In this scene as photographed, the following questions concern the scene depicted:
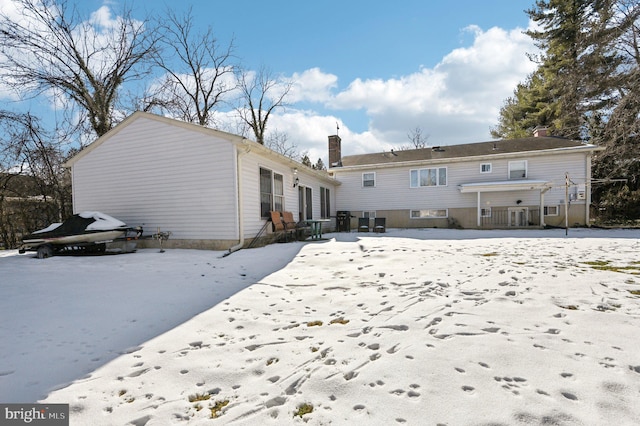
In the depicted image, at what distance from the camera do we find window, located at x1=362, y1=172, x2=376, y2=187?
1869 centimetres

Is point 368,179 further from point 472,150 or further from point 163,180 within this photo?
point 163,180

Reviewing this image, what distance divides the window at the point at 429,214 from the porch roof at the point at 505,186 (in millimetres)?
1605

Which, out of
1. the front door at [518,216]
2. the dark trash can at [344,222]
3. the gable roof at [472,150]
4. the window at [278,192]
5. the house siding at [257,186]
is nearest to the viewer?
the house siding at [257,186]

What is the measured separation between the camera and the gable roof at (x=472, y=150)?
16.4 meters

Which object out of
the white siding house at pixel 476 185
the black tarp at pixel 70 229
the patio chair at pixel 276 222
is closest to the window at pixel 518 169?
the white siding house at pixel 476 185

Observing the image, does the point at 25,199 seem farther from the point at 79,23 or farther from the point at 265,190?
the point at 265,190

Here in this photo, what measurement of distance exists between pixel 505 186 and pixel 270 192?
12633 millimetres

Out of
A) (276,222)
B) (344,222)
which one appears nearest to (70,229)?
(276,222)

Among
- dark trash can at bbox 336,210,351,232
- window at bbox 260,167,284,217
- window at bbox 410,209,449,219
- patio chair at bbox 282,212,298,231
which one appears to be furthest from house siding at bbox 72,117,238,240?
window at bbox 410,209,449,219

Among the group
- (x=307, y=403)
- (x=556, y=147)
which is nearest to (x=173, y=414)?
(x=307, y=403)

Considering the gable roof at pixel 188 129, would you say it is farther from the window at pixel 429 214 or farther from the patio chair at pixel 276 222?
the window at pixel 429 214

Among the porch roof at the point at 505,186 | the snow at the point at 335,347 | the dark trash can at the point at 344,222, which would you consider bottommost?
the snow at the point at 335,347

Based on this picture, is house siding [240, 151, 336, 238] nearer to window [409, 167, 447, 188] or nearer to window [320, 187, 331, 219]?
window [320, 187, 331, 219]

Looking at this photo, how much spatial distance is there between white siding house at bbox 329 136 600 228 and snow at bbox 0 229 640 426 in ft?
40.5
